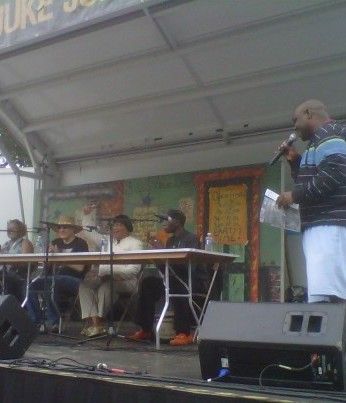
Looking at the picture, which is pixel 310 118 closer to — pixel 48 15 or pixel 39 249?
pixel 48 15

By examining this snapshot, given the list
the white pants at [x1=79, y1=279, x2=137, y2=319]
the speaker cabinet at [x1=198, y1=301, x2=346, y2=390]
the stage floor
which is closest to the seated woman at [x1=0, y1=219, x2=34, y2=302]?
the white pants at [x1=79, y1=279, x2=137, y2=319]

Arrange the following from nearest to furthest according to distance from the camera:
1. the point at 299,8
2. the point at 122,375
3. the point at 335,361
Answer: the point at 335,361 → the point at 122,375 → the point at 299,8

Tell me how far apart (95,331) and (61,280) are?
791 millimetres

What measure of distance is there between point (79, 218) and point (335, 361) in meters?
5.41

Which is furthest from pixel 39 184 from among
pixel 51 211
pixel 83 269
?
pixel 83 269

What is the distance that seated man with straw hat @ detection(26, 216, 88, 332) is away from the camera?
6203mm

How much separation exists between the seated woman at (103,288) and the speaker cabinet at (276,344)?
2936mm

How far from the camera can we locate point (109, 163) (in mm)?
7480

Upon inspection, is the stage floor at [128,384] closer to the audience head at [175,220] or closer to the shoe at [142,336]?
the shoe at [142,336]

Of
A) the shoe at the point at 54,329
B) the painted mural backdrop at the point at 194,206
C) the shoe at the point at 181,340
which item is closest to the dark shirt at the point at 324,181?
the shoe at the point at 181,340

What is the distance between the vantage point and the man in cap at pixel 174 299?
17.7 feet

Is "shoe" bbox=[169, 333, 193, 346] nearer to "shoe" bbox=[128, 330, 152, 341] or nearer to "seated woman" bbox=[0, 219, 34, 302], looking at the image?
"shoe" bbox=[128, 330, 152, 341]

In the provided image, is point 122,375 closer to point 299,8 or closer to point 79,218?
point 299,8

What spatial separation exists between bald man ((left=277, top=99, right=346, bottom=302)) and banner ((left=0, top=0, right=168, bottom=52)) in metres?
1.84
